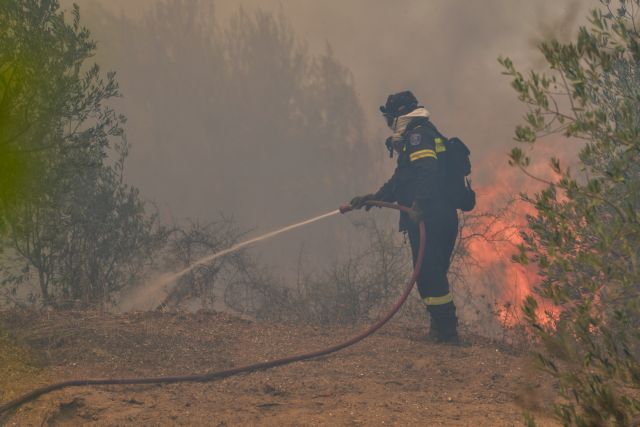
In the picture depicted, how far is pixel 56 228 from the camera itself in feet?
26.7

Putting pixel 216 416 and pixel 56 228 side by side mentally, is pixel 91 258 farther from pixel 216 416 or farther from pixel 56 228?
pixel 216 416

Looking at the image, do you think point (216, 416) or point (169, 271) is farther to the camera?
point (169, 271)

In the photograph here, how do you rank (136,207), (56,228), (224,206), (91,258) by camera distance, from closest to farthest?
1. (56,228)
2. (91,258)
3. (136,207)
4. (224,206)

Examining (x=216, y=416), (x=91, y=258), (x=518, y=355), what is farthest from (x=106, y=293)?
(x=518, y=355)

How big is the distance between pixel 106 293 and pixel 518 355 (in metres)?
6.23

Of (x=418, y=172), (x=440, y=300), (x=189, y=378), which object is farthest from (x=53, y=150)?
(x=440, y=300)

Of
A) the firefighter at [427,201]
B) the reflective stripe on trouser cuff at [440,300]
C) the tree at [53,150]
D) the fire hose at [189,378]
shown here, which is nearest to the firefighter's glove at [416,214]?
the firefighter at [427,201]

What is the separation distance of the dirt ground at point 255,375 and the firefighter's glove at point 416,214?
140cm

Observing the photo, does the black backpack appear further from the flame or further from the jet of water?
the jet of water

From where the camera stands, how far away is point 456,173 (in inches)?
262

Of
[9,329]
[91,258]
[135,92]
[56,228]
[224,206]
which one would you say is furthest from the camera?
[135,92]

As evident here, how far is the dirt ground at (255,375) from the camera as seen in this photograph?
13.5 ft

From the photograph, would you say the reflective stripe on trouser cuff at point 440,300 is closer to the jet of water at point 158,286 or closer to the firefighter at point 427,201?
the firefighter at point 427,201

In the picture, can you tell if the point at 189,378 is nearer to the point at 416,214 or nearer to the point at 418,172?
the point at 416,214
